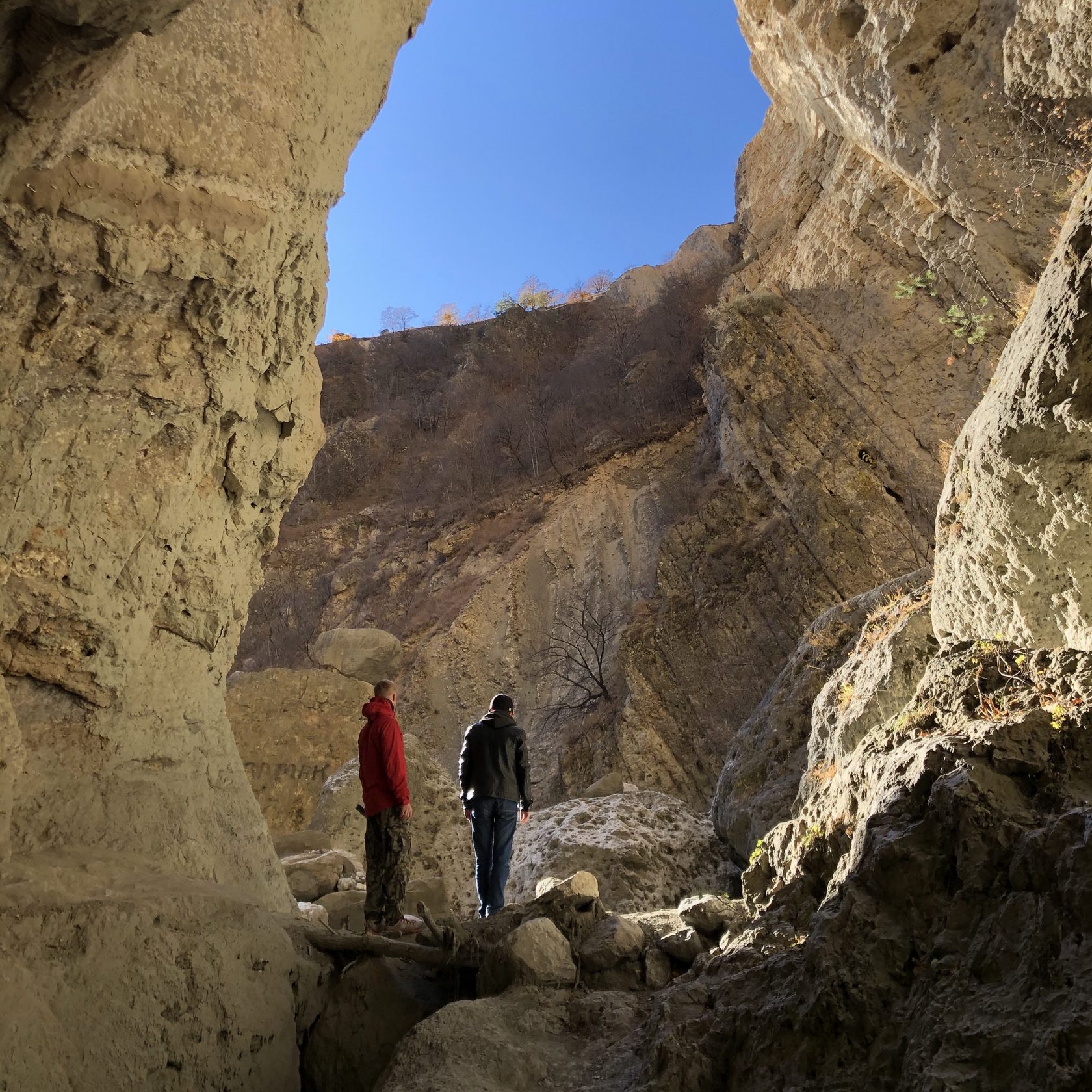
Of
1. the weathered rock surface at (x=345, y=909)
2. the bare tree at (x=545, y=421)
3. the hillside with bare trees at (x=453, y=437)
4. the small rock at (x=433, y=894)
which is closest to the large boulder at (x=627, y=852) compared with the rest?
the small rock at (x=433, y=894)

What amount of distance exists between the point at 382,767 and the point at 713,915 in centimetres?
232

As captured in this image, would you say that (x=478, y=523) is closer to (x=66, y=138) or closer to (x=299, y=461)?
(x=299, y=461)

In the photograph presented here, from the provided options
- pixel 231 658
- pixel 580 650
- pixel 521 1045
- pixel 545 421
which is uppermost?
pixel 545 421

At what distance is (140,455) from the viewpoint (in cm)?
458

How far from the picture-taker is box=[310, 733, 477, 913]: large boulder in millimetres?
8406

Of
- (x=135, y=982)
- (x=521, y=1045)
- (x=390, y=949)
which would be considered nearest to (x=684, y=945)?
(x=521, y=1045)

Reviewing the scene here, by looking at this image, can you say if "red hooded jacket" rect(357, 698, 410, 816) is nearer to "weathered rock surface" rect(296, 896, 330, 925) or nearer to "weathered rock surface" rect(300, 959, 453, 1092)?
"weathered rock surface" rect(296, 896, 330, 925)

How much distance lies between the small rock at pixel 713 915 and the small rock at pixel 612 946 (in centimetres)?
30

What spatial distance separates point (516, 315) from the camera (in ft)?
129

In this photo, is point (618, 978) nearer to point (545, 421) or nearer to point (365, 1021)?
point (365, 1021)

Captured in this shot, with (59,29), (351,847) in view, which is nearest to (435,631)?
(351,847)

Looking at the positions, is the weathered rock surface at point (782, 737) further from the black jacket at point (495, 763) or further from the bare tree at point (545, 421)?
the bare tree at point (545, 421)

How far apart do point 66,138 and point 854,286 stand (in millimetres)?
15493

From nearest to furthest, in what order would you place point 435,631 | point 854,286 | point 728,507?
1. point 854,286
2. point 728,507
3. point 435,631
